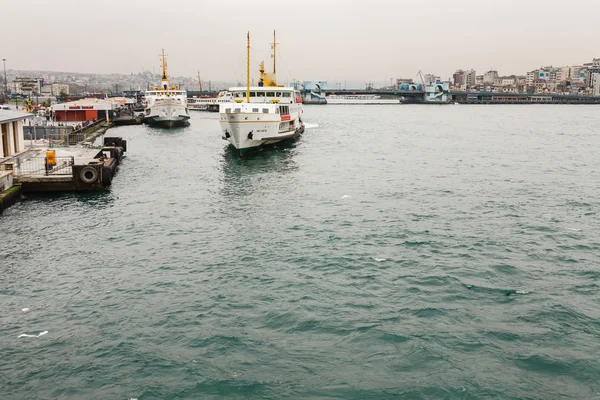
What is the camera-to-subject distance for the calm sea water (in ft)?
38.8

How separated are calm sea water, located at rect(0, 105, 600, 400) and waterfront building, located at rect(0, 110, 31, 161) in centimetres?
833

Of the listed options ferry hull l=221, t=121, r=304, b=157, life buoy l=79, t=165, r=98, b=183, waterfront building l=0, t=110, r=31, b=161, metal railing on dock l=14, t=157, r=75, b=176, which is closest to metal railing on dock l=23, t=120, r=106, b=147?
waterfront building l=0, t=110, r=31, b=161

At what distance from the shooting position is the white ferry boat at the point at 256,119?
4756cm

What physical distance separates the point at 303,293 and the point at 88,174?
19.5m

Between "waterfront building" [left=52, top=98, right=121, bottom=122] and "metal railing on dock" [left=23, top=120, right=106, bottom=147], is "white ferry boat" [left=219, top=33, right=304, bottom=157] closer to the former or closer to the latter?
"metal railing on dock" [left=23, top=120, right=106, bottom=147]

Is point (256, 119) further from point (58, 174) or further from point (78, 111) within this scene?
point (78, 111)

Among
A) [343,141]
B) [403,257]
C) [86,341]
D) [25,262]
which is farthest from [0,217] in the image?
[343,141]

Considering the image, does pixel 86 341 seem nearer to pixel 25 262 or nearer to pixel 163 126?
pixel 25 262

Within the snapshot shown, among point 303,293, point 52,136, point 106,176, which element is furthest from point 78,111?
point 303,293

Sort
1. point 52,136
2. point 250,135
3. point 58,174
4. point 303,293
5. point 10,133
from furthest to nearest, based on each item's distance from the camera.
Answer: point 52,136 < point 250,135 < point 10,133 < point 58,174 < point 303,293

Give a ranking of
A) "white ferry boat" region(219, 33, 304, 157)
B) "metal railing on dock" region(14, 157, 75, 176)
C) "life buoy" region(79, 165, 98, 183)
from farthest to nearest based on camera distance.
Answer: "white ferry boat" region(219, 33, 304, 157), "metal railing on dock" region(14, 157, 75, 176), "life buoy" region(79, 165, 98, 183)

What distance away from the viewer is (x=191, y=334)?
13.8 m

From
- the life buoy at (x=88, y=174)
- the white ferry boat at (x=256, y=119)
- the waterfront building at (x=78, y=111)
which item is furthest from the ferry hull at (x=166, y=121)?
the life buoy at (x=88, y=174)

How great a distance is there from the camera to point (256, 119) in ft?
159
